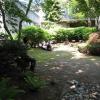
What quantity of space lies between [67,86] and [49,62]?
475 cm

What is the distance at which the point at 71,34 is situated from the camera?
27.9 m

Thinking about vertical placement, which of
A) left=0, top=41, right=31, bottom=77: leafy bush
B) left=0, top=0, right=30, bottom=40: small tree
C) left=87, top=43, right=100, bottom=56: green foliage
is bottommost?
left=87, top=43, right=100, bottom=56: green foliage

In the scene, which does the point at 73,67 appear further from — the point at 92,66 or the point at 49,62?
the point at 49,62

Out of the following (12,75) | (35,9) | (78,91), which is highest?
(35,9)

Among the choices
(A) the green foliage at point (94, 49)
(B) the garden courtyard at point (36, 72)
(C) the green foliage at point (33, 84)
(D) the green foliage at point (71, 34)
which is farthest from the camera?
(D) the green foliage at point (71, 34)

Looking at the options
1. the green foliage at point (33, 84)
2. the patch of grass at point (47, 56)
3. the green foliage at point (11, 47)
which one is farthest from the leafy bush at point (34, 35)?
the green foliage at point (33, 84)

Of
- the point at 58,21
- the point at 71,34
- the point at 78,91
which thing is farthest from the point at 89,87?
the point at 58,21

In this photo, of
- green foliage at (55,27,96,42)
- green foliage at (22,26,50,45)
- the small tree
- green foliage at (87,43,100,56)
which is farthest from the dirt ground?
green foliage at (55,27,96,42)

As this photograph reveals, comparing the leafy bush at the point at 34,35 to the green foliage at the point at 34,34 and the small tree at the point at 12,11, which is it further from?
the small tree at the point at 12,11

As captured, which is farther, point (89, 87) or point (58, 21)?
point (58, 21)

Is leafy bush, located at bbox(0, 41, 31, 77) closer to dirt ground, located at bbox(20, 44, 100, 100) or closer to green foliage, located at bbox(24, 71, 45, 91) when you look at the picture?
green foliage, located at bbox(24, 71, 45, 91)

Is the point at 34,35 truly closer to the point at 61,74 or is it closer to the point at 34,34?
the point at 34,34

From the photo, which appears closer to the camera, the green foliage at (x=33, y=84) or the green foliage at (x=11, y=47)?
the green foliage at (x=33, y=84)

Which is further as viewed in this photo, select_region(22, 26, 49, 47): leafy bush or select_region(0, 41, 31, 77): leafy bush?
select_region(22, 26, 49, 47): leafy bush
